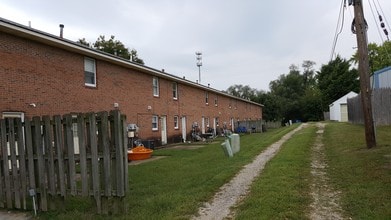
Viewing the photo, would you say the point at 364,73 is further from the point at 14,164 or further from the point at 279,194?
the point at 14,164

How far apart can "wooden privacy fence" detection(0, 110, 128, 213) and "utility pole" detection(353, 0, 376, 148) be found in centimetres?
943

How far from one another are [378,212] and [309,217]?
106 centimetres

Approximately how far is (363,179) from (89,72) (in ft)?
41.2

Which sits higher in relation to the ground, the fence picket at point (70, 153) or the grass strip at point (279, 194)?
the fence picket at point (70, 153)

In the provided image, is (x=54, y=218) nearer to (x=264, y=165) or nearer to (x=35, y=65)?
(x=264, y=165)

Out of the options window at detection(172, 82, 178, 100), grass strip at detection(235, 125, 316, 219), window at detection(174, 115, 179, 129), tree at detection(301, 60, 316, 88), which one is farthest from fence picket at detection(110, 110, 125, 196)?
tree at detection(301, 60, 316, 88)

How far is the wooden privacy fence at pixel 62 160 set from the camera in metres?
6.19

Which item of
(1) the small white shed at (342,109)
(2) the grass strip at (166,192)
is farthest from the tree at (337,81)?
(2) the grass strip at (166,192)

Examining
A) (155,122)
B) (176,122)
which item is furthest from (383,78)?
(155,122)

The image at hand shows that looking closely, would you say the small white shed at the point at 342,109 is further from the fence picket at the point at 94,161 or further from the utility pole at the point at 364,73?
the fence picket at the point at 94,161

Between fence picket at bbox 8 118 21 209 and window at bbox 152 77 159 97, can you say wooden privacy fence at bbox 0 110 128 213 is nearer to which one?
fence picket at bbox 8 118 21 209

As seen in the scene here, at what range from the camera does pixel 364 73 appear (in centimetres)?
1258

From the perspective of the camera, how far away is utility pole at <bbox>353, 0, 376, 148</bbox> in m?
12.3

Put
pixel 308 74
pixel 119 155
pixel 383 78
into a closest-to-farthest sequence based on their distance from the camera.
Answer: pixel 119 155
pixel 383 78
pixel 308 74
